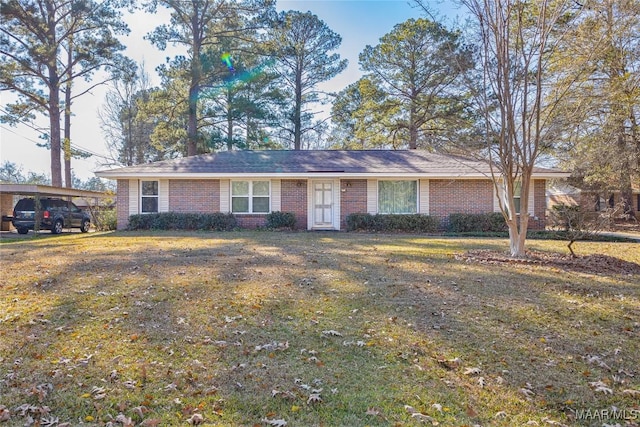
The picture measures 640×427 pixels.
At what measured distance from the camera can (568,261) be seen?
7.96 meters

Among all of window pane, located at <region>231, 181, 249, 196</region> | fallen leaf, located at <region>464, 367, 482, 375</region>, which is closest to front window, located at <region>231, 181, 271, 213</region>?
window pane, located at <region>231, 181, 249, 196</region>

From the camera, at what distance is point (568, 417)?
2.91 meters

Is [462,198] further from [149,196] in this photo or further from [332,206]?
[149,196]

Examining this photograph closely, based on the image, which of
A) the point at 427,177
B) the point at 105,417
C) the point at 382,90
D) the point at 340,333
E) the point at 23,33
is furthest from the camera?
the point at 382,90

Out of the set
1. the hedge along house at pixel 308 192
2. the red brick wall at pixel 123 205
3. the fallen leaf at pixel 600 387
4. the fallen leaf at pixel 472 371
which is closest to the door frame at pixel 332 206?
the hedge along house at pixel 308 192

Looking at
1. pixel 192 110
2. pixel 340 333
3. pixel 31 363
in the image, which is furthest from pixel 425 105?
pixel 31 363

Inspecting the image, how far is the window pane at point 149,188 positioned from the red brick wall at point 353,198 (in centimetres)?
776

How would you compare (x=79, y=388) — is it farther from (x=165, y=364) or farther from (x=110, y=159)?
(x=110, y=159)

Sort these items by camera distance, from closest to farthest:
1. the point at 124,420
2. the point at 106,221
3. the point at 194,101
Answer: the point at 124,420 < the point at 106,221 < the point at 194,101

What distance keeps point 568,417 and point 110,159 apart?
35779mm

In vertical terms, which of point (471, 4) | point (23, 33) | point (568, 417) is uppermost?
point (23, 33)

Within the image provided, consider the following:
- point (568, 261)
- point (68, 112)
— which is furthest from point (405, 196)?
point (68, 112)

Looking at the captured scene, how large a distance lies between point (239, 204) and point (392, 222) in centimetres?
631

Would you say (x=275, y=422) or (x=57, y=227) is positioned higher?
(x=57, y=227)
